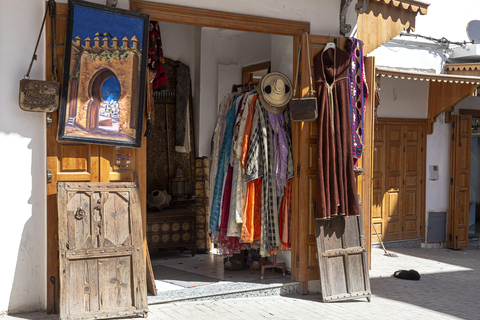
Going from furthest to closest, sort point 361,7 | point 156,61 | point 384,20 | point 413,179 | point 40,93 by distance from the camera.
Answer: point 413,179 < point 156,61 < point 384,20 < point 361,7 < point 40,93

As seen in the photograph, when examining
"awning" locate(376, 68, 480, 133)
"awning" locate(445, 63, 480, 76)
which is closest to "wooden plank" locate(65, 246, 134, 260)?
"awning" locate(376, 68, 480, 133)

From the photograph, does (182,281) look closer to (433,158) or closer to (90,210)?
(90,210)

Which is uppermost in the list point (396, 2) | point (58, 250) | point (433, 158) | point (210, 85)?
point (396, 2)

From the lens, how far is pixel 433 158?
10.2 meters

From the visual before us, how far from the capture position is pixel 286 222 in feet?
20.0

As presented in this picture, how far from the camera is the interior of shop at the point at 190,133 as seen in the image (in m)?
7.49

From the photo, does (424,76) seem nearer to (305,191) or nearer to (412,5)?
(412,5)

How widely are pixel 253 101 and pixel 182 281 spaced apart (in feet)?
6.98

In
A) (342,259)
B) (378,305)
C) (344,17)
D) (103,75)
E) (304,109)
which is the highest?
(344,17)

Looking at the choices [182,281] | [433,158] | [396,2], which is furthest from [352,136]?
[433,158]

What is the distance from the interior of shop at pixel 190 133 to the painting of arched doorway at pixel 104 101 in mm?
2521

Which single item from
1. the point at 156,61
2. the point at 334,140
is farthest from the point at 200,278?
the point at 156,61

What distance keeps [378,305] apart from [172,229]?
2.99m

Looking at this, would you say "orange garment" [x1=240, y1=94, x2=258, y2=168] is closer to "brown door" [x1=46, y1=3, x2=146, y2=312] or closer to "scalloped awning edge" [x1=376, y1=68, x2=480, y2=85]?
"brown door" [x1=46, y1=3, x2=146, y2=312]
